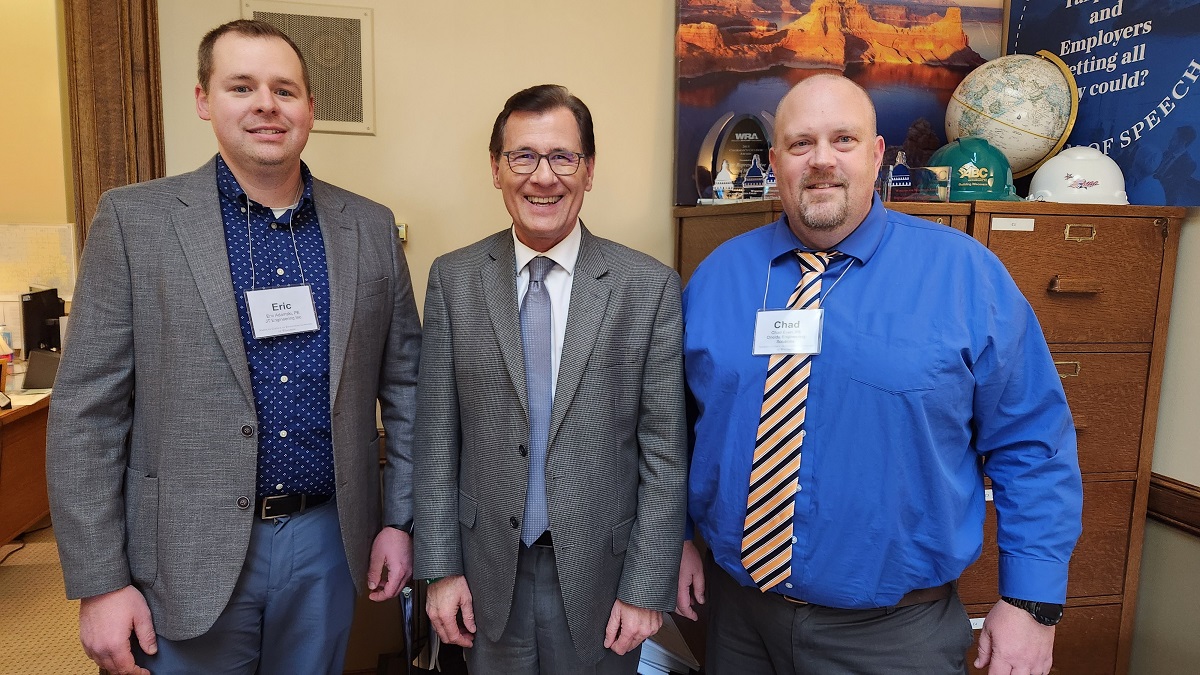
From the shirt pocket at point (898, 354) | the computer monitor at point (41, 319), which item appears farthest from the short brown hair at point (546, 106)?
the computer monitor at point (41, 319)

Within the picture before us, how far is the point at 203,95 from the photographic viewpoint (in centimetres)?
149

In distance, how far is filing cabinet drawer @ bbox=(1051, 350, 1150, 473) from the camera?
2.11m

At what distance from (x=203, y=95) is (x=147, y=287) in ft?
1.36

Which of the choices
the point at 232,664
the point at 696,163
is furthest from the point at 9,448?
the point at 696,163

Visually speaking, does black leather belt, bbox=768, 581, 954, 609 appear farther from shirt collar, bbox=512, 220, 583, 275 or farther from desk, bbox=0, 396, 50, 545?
desk, bbox=0, 396, 50, 545

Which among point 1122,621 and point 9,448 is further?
point 9,448

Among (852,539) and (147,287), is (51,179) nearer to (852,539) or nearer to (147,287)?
(147,287)

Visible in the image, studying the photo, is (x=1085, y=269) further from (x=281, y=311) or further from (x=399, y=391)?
(x=281, y=311)

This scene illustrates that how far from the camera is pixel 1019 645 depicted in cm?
139

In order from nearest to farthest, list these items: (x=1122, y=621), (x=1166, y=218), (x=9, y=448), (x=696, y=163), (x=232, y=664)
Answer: (x=232, y=664) → (x=1166, y=218) → (x=1122, y=621) → (x=696, y=163) → (x=9, y=448)

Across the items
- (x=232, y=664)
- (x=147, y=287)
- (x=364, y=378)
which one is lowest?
(x=232, y=664)

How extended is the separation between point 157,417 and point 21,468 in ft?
11.4

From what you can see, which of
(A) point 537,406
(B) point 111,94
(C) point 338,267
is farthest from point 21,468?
(A) point 537,406

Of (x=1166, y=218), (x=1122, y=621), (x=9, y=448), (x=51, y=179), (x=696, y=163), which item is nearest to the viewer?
(x=1166, y=218)
